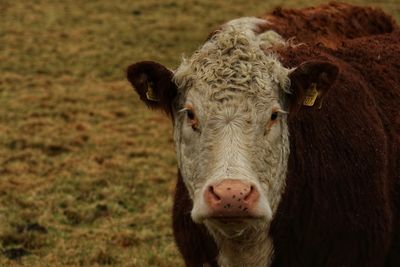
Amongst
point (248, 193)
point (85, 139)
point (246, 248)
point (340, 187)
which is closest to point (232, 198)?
point (248, 193)

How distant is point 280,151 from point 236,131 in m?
0.39

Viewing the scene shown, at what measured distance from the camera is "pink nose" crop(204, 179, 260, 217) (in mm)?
3301

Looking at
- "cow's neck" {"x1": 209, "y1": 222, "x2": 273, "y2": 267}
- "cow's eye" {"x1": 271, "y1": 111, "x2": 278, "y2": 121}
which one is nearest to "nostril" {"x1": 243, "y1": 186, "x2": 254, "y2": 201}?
"cow's eye" {"x1": 271, "y1": 111, "x2": 278, "y2": 121}

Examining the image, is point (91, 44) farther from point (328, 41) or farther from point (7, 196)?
point (328, 41)

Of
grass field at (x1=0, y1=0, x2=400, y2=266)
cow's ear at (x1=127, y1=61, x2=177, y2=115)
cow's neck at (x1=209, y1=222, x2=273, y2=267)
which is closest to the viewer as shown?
cow's ear at (x1=127, y1=61, x2=177, y2=115)

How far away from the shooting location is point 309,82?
402 cm

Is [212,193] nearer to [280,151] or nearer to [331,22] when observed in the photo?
[280,151]

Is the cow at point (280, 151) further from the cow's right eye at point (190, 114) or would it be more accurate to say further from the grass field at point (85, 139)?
the grass field at point (85, 139)

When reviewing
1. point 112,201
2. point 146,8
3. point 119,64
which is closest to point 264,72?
point 112,201

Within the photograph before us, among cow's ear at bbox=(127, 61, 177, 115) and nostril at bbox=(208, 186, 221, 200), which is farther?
cow's ear at bbox=(127, 61, 177, 115)

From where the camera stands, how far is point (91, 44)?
16.1m

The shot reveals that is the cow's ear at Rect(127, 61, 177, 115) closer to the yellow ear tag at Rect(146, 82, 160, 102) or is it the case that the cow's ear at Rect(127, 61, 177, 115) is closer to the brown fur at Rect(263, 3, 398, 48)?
the yellow ear tag at Rect(146, 82, 160, 102)

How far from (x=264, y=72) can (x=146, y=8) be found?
52.0ft

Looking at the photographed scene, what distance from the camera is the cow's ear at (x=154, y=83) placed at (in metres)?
4.01
